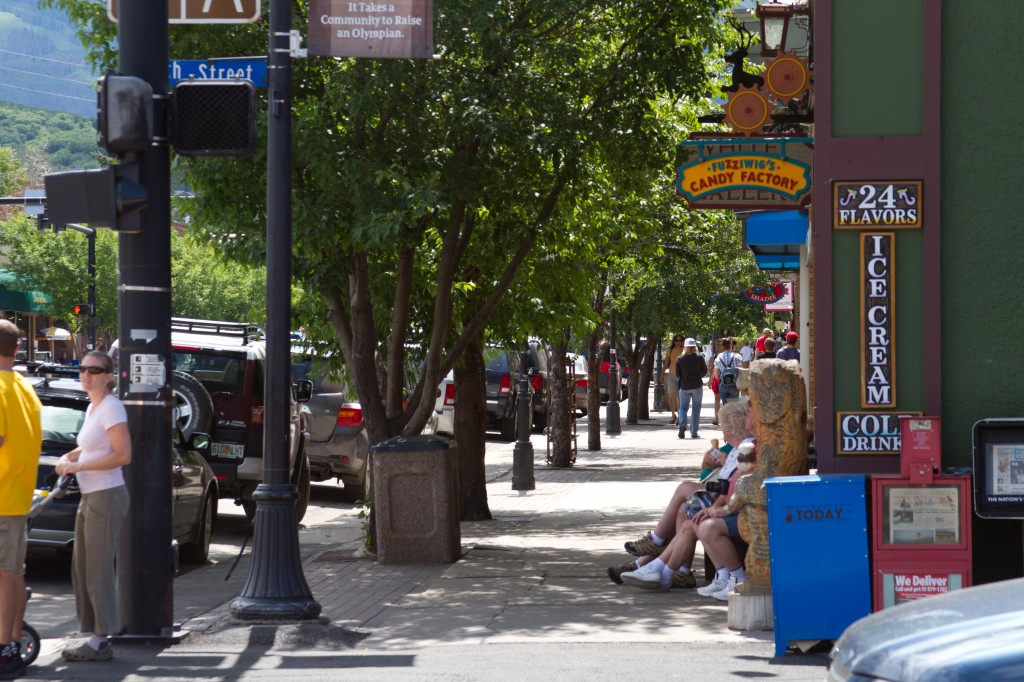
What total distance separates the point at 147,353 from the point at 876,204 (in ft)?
14.1

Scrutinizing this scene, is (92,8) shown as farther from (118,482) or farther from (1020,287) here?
(1020,287)

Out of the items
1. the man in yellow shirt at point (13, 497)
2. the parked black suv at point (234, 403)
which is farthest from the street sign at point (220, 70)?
the parked black suv at point (234, 403)

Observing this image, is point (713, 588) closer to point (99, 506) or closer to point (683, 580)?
point (683, 580)

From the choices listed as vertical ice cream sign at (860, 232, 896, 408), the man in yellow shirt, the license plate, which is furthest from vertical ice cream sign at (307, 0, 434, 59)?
the license plate

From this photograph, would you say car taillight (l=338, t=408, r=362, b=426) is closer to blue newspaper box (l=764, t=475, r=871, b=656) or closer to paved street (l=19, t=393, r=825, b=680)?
paved street (l=19, t=393, r=825, b=680)

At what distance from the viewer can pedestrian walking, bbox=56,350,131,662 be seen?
24.9ft

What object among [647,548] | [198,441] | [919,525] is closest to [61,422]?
[198,441]

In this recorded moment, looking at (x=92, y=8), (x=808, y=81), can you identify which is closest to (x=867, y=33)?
(x=808, y=81)

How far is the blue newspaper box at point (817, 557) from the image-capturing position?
24.7 feet

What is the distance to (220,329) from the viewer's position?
15.6 metres

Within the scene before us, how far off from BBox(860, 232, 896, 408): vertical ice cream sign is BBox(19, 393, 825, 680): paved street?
1.57 meters

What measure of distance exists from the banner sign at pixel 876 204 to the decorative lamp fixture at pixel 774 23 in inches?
161

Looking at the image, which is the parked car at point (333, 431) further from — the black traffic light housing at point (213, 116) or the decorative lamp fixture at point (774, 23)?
the black traffic light housing at point (213, 116)

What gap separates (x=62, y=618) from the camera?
31.2 ft
